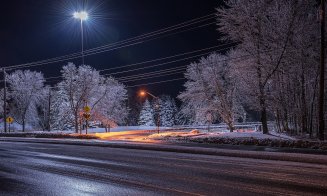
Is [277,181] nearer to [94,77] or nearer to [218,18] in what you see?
[218,18]

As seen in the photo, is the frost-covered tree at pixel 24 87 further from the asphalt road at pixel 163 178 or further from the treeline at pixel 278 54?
the asphalt road at pixel 163 178

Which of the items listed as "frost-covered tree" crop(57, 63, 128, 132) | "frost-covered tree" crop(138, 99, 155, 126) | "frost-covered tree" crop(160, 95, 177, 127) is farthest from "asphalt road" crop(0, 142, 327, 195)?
"frost-covered tree" crop(160, 95, 177, 127)

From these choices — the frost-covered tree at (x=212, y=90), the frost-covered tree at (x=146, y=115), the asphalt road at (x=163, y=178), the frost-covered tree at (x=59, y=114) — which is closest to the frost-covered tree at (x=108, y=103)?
the frost-covered tree at (x=59, y=114)

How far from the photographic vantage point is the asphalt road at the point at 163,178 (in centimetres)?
978

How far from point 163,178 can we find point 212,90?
3877cm

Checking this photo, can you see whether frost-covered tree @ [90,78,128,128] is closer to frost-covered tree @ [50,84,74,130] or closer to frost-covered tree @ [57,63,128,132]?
frost-covered tree @ [57,63,128,132]

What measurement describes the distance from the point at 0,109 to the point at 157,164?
2988 inches

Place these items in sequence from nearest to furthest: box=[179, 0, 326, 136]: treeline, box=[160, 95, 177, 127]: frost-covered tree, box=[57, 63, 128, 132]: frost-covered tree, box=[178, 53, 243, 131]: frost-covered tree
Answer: box=[179, 0, 326, 136]: treeline
box=[178, 53, 243, 131]: frost-covered tree
box=[57, 63, 128, 132]: frost-covered tree
box=[160, 95, 177, 127]: frost-covered tree

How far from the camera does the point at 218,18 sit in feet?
110

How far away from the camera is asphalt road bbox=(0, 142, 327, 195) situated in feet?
32.1

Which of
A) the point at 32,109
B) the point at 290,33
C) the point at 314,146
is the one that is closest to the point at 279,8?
the point at 290,33

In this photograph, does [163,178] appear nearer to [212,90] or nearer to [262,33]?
[262,33]

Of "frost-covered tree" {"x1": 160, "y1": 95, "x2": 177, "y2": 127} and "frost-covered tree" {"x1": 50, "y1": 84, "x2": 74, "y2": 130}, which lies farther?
"frost-covered tree" {"x1": 160, "y1": 95, "x2": 177, "y2": 127}

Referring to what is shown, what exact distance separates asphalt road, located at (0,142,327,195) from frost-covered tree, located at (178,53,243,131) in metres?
32.9
